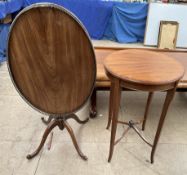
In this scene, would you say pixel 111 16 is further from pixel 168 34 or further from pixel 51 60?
pixel 51 60

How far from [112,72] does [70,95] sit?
315 millimetres

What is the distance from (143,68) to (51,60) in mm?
583

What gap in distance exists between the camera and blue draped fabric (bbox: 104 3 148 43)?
4219mm

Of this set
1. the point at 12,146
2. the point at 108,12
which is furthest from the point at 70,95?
the point at 108,12

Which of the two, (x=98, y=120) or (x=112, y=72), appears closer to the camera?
(x=112, y=72)

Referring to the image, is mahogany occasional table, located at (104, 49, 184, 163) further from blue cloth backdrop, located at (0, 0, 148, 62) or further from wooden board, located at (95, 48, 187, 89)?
blue cloth backdrop, located at (0, 0, 148, 62)

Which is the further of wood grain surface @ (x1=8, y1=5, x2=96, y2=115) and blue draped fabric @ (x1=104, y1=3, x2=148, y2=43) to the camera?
blue draped fabric @ (x1=104, y1=3, x2=148, y2=43)

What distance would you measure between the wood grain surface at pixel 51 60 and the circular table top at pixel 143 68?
0.19 m

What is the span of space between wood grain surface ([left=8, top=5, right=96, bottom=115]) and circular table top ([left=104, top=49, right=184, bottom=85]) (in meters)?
0.19

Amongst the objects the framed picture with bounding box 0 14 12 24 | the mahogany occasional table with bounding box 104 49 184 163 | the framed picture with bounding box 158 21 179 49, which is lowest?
the framed picture with bounding box 158 21 179 49

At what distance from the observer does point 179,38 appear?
4375 mm

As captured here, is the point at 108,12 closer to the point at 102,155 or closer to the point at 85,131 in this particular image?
the point at 85,131

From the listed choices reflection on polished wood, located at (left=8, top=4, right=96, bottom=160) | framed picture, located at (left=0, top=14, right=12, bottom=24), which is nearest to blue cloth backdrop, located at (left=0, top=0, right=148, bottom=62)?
framed picture, located at (left=0, top=14, right=12, bottom=24)

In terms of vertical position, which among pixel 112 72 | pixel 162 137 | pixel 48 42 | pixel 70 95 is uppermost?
pixel 48 42
